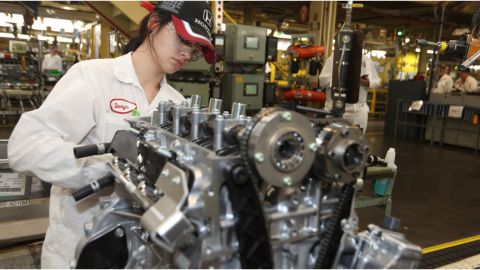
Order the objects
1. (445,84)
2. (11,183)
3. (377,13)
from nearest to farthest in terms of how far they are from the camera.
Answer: (11,183) < (445,84) < (377,13)

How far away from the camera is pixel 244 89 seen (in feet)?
19.9

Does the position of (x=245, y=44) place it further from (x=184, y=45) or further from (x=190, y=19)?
(x=190, y=19)

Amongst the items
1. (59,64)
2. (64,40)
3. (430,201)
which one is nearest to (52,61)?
(59,64)

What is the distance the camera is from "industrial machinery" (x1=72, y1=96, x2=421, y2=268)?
773 mm

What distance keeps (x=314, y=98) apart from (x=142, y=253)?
5762 mm

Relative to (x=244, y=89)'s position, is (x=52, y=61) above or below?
above

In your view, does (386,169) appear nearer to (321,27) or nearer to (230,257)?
(230,257)

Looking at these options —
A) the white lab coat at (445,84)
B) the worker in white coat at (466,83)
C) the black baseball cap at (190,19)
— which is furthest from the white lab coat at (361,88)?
the white lab coat at (445,84)

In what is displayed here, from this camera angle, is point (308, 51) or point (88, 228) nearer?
point (88, 228)

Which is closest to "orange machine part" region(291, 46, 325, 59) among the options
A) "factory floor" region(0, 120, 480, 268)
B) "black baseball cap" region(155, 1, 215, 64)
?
"factory floor" region(0, 120, 480, 268)

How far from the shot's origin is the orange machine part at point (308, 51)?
21.0 feet

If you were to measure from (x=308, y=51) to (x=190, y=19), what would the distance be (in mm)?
5452

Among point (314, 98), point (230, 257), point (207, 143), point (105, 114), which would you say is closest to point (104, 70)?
point (105, 114)

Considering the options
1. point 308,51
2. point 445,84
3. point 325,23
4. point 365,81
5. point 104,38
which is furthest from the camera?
point 445,84
